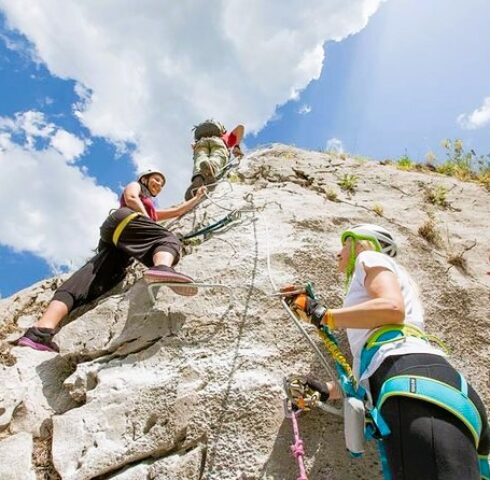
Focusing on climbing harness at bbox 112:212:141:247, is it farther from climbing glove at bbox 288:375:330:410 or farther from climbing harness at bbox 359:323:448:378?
climbing harness at bbox 359:323:448:378

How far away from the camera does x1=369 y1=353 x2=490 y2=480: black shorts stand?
2.15 metres

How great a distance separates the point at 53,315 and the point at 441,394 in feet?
13.3

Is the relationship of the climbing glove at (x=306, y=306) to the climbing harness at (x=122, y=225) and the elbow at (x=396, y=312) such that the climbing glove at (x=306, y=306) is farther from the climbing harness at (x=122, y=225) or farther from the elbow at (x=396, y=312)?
the climbing harness at (x=122, y=225)

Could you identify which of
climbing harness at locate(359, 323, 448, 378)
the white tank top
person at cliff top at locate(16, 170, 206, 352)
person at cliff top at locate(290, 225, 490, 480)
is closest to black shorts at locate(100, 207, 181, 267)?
person at cliff top at locate(16, 170, 206, 352)

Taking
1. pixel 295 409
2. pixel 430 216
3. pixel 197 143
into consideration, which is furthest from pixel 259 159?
pixel 295 409

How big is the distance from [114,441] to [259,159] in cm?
641

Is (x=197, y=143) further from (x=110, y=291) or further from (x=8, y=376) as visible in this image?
(x=8, y=376)

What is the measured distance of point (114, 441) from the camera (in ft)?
12.1

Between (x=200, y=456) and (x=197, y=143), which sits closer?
(x=200, y=456)

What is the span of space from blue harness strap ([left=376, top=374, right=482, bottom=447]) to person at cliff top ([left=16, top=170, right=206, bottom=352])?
2.44 metres

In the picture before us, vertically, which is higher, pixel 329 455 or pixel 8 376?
pixel 8 376

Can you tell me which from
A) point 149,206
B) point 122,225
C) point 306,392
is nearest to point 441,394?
point 306,392

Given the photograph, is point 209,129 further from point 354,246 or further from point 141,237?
point 354,246

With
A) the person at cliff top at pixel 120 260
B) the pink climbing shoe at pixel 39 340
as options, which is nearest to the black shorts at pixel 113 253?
the person at cliff top at pixel 120 260
